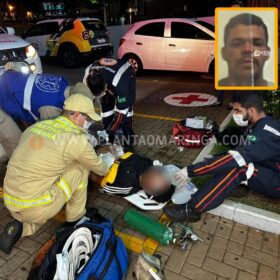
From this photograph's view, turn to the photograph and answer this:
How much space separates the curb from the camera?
2914 mm

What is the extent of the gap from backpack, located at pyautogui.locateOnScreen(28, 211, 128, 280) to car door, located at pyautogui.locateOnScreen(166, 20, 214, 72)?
6.54 metres

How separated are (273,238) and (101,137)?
251 cm

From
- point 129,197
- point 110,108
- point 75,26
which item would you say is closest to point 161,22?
point 75,26

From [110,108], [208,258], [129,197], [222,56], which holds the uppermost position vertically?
[222,56]

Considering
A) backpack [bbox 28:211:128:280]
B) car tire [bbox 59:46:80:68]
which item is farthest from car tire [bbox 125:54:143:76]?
backpack [bbox 28:211:128:280]

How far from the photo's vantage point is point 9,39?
6.60 m

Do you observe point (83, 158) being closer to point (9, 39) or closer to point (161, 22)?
point (9, 39)

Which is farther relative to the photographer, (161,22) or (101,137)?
(161,22)

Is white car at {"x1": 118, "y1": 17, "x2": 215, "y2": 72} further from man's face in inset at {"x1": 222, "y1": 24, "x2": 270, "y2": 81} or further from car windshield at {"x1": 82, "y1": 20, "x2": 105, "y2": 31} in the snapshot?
man's face in inset at {"x1": 222, "y1": 24, "x2": 270, "y2": 81}

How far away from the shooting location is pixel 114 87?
4098 mm

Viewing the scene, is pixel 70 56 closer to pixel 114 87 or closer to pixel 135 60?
pixel 135 60

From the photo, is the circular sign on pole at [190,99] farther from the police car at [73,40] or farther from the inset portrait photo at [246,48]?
the police car at [73,40]

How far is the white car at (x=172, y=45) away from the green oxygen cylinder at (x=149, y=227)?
6139 millimetres

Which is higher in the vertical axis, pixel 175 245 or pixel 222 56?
pixel 222 56
